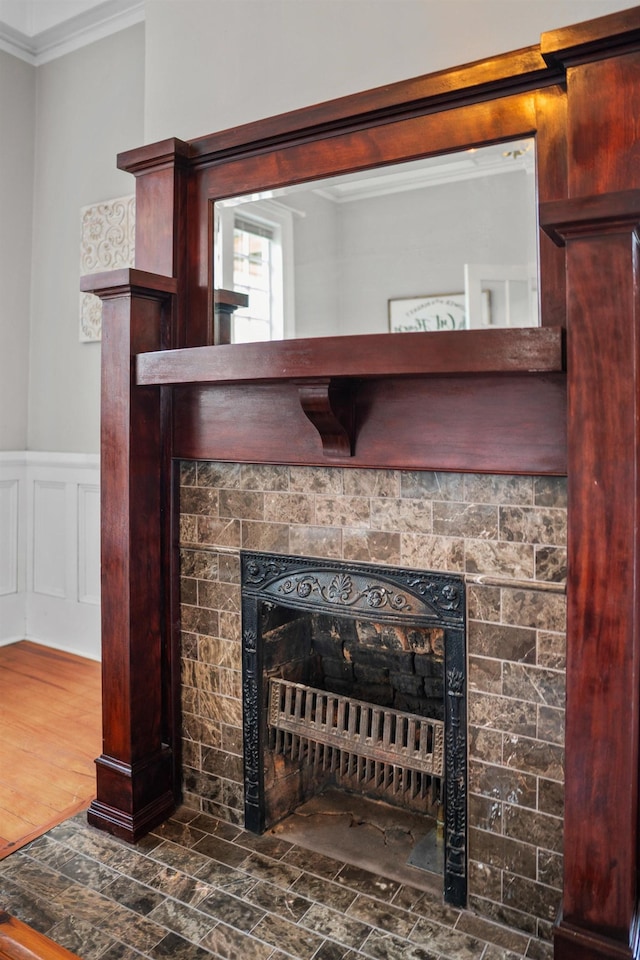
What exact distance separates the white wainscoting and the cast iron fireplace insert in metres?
1.53

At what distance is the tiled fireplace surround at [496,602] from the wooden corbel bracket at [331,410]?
8cm

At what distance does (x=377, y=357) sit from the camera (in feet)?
4.89

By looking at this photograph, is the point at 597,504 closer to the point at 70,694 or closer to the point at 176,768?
the point at 176,768

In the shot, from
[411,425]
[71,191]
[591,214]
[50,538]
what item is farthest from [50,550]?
[591,214]

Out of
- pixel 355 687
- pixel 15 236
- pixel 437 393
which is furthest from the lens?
pixel 15 236

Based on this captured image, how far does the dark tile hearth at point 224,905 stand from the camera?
155 centimetres

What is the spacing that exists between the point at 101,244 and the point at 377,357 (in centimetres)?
213

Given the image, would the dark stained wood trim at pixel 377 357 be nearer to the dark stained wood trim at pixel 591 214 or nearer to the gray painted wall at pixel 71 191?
the dark stained wood trim at pixel 591 214

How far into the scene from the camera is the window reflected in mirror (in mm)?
1556

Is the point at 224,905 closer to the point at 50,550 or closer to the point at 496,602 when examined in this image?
the point at 496,602

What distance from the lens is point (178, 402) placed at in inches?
80.4

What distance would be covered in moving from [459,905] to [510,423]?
1141 mm

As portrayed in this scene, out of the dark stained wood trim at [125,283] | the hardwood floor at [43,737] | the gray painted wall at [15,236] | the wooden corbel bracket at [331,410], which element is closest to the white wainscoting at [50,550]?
the hardwood floor at [43,737]

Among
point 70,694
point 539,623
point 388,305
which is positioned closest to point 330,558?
point 539,623
